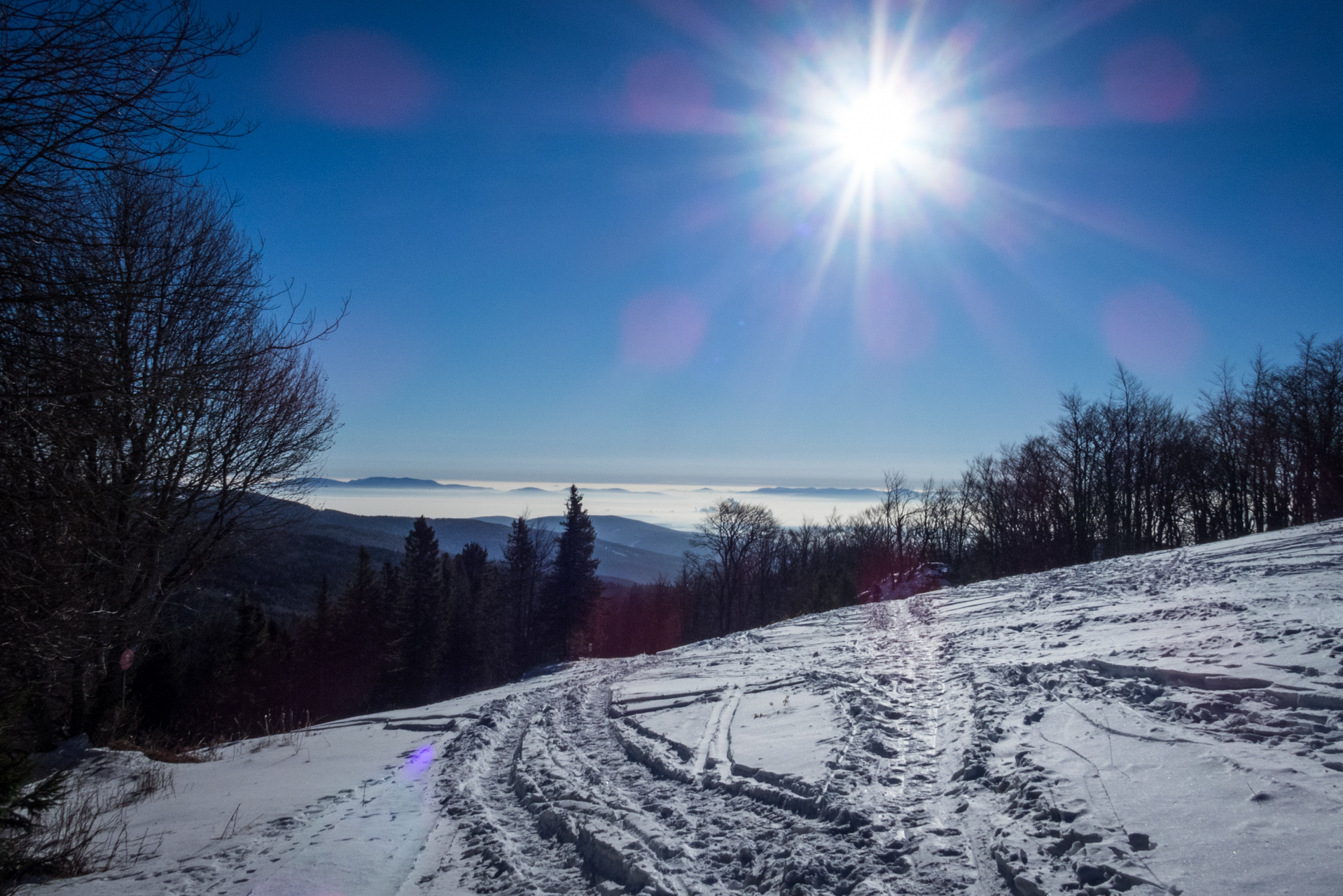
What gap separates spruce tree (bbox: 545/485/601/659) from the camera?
1483 inches

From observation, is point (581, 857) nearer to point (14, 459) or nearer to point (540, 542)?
point (14, 459)

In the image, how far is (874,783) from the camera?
446 cm

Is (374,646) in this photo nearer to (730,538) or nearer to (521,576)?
(521,576)

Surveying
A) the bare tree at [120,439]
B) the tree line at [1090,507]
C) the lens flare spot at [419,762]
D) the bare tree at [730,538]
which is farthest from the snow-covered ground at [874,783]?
the bare tree at [730,538]

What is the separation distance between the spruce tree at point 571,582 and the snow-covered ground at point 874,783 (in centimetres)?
2956

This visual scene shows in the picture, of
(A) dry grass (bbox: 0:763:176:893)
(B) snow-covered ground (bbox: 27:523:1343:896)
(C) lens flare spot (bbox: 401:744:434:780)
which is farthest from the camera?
(C) lens flare spot (bbox: 401:744:434:780)

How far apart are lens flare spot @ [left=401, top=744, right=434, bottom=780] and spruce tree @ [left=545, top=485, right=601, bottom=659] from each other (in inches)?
1201

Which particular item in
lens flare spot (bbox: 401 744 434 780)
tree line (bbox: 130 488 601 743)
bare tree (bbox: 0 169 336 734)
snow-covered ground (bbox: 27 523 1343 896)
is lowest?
tree line (bbox: 130 488 601 743)

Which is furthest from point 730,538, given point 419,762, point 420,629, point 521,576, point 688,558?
point 419,762

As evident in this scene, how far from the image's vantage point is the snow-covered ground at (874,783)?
316 cm

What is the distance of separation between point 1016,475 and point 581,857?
5125 cm

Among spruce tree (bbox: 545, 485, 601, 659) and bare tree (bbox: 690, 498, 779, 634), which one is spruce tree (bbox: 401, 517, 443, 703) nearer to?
spruce tree (bbox: 545, 485, 601, 659)

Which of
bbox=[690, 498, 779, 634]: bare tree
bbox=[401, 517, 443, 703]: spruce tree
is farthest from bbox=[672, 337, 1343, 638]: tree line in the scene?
bbox=[401, 517, 443, 703]: spruce tree

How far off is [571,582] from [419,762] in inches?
1252
